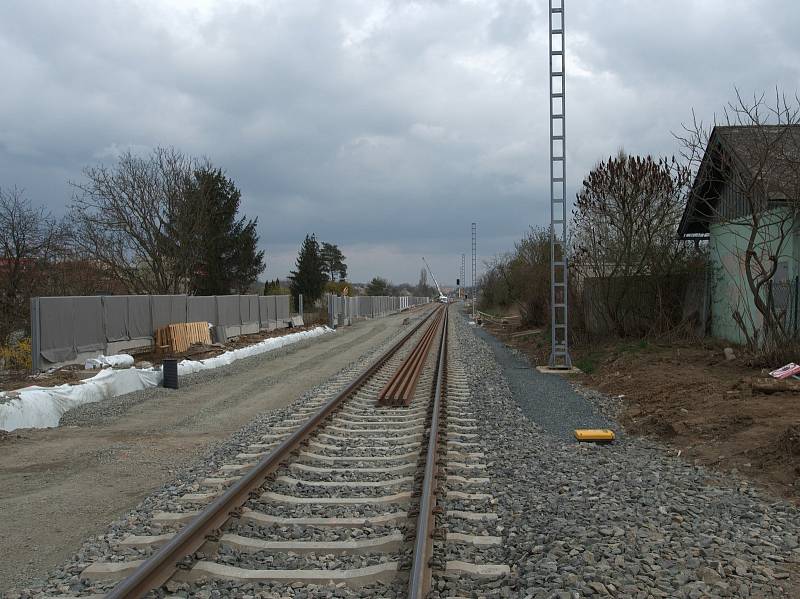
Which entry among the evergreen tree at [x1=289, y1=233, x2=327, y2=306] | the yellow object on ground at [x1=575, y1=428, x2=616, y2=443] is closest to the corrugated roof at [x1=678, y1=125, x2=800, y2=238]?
the yellow object on ground at [x1=575, y1=428, x2=616, y2=443]

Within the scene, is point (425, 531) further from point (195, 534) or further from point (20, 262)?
point (20, 262)

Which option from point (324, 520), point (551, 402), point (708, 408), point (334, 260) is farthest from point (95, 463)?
point (334, 260)

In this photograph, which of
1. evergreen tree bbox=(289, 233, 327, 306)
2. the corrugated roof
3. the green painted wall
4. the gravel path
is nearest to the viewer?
the gravel path

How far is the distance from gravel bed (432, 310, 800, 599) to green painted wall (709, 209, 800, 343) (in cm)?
770

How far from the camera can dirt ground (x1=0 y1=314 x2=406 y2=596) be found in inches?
216

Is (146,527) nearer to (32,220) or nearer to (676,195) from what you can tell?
(676,195)

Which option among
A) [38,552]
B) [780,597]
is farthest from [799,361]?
[38,552]

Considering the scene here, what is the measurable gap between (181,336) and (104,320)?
453 cm

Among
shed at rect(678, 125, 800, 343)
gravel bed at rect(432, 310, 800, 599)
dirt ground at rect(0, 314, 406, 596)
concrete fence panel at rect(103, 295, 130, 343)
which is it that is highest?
shed at rect(678, 125, 800, 343)

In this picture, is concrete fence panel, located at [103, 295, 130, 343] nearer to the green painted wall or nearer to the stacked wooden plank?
the stacked wooden plank

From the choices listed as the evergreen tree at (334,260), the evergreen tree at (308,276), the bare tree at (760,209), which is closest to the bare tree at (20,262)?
the bare tree at (760,209)

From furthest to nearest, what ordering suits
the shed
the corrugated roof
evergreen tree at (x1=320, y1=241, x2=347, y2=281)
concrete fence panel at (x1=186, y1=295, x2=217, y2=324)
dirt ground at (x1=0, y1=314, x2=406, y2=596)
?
1. evergreen tree at (x1=320, y1=241, x2=347, y2=281)
2. concrete fence panel at (x1=186, y1=295, x2=217, y2=324)
3. the shed
4. the corrugated roof
5. dirt ground at (x1=0, y1=314, x2=406, y2=596)

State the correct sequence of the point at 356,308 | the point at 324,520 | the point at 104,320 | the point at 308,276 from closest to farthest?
the point at 324,520
the point at 104,320
the point at 356,308
the point at 308,276

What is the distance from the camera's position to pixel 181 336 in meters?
23.6
